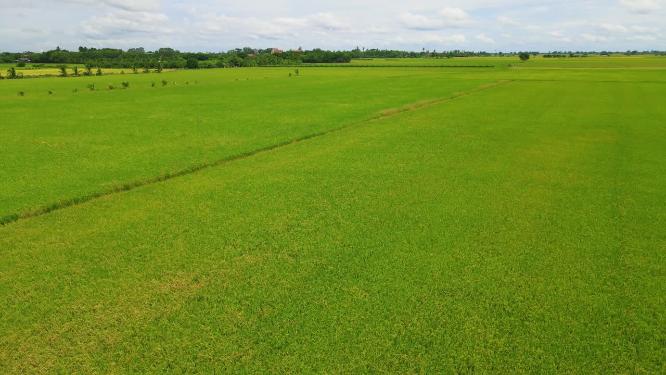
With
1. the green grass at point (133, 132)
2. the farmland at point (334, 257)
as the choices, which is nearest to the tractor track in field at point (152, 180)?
the farmland at point (334, 257)

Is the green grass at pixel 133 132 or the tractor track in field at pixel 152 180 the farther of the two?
the green grass at pixel 133 132

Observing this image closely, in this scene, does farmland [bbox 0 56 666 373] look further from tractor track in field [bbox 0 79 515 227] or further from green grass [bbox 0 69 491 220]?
green grass [bbox 0 69 491 220]

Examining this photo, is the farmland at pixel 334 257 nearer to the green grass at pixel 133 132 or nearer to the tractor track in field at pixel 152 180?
the tractor track in field at pixel 152 180

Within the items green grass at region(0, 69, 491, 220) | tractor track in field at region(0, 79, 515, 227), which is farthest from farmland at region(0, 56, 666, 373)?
green grass at region(0, 69, 491, 220)

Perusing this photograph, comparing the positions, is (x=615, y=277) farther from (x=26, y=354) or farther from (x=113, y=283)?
(x=26, y=354)

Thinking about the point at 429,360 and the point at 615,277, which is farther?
the point at 615,277

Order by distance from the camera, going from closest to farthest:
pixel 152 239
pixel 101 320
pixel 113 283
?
pixel 101 320
pixel 113 283
pixel 152 239

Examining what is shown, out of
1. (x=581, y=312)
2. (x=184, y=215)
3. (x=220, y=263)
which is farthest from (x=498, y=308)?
(x=184, y=215)

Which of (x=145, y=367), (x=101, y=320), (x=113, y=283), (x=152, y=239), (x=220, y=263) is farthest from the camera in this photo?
(x=152, y=239)
